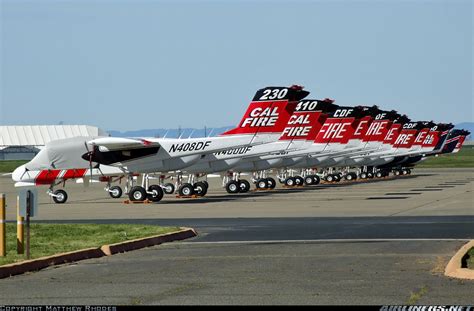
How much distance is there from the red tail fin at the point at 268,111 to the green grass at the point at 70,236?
71.9 feet

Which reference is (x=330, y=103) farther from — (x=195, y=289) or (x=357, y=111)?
(x=195, y=289)

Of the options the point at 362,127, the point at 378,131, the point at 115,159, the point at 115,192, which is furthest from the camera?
the point at 378,131

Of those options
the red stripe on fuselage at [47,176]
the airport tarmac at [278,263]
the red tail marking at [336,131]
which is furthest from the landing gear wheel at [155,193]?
the red tail marking at [336,131]

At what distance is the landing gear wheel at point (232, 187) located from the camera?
169 feet

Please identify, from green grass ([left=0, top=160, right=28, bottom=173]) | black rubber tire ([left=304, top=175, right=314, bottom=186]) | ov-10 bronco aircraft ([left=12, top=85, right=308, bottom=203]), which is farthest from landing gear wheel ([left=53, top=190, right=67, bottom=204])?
green grass ([left=0, top=160, right=28, bottom=173])

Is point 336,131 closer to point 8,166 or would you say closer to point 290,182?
point 290,182

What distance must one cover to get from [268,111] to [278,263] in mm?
31835

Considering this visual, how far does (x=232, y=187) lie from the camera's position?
51.5 meters

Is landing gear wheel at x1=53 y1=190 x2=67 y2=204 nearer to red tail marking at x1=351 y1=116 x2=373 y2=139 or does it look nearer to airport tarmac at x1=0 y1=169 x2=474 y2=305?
airport tarmac at x1=0 y1=169 x2=474 y2=305

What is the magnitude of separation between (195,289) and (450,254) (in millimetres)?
6084

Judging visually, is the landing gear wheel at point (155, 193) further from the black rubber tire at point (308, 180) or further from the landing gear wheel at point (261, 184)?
the black rubber tire at point (308, 180)

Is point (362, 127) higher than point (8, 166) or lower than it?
higher

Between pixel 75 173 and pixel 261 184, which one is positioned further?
pixel 261 184

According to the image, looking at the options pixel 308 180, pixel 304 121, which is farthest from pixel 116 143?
pixel 308 180
